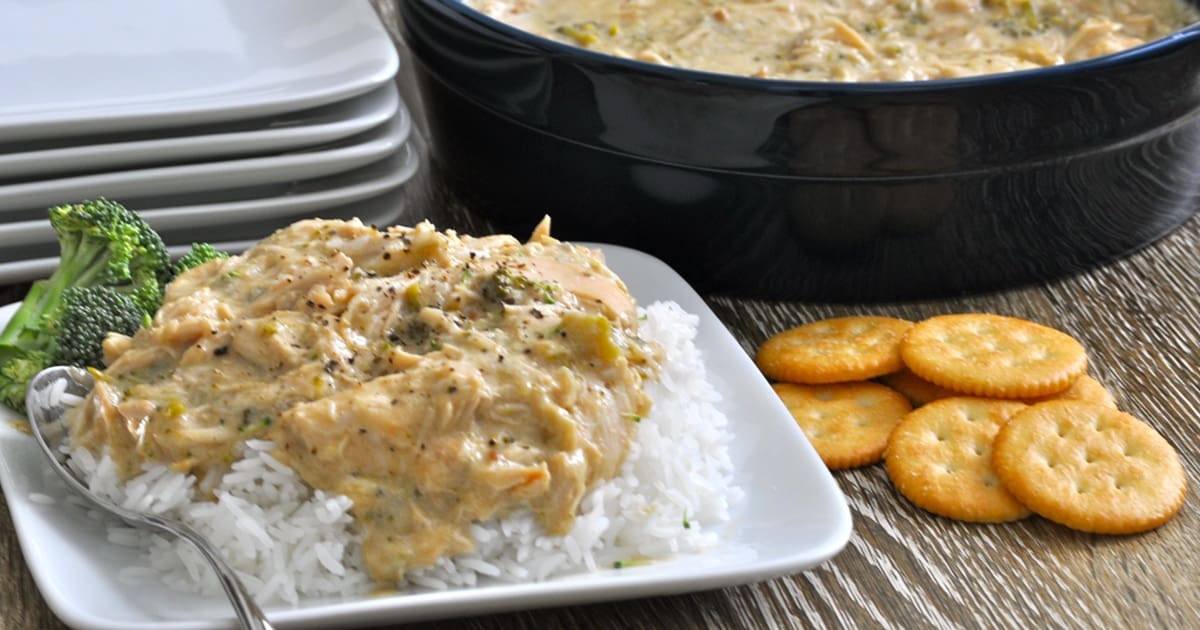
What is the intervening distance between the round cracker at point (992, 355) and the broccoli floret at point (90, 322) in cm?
125

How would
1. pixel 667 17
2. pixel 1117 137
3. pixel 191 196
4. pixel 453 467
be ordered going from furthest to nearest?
pixel 667 17, pixel 191 196, pixel 1117 137, pixel 453 467

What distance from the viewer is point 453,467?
6.15 ft

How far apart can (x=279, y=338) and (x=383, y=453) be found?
26 centimetres

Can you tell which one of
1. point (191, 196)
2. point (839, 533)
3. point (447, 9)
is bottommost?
point (191, 196)

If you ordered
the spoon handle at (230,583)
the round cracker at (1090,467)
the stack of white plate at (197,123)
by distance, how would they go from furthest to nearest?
the stack of white plate at (197,123), the round cracker at (1090,467), the spoon handle at (230,583)

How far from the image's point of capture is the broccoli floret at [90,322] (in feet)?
7.26

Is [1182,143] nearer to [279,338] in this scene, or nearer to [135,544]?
[279,338]

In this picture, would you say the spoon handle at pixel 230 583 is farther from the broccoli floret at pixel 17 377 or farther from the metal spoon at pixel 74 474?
the broccoli floret at pixel 17 377

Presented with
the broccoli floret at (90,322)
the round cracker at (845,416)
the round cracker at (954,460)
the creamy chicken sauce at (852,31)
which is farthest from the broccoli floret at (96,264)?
the round cracker at (954,460)

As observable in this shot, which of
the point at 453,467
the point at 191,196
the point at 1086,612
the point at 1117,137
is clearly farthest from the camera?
the point at 191,196

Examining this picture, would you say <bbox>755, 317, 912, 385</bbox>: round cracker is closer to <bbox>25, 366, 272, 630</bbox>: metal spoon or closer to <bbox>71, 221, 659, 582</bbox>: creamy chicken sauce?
<bbox>71, 221, 659, 582</bbox>: creamy chicken sauce

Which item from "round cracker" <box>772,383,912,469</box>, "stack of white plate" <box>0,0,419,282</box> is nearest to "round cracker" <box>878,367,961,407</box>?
"round cracker" <box>772,383,912,469</box>

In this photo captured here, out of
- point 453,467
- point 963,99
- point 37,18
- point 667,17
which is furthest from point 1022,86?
point 37,18

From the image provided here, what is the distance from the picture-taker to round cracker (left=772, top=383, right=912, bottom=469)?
7.60 feet
